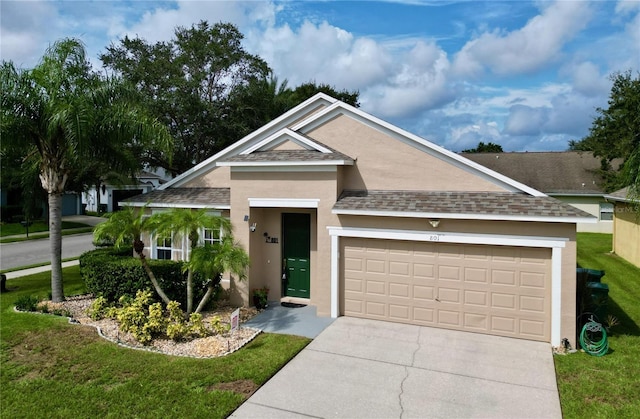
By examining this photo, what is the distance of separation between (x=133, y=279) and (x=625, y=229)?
2231cm

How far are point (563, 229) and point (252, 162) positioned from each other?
8233mm

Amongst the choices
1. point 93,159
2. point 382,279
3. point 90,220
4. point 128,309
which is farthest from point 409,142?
point 90,220

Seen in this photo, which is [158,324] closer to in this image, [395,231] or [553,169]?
[395,231]

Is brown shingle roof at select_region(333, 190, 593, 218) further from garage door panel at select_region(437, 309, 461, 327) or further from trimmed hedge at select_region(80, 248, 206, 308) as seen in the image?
trimmed hedge at select_region(80, 248, 206, 308)

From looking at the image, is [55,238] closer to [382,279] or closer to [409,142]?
[382,279]

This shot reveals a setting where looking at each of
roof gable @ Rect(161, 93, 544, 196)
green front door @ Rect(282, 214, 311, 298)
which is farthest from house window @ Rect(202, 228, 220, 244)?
roof gable @ Rect(161, 93, 544, 196)

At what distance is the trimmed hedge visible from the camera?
1163cm

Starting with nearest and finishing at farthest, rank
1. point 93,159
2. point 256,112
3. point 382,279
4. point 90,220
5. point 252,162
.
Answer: point 382,279 → point 252,162 → point 93,159 → point 256,112 → point 90,220

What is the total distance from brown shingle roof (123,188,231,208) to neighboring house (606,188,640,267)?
16702 millimetres

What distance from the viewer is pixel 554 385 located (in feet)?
25.0

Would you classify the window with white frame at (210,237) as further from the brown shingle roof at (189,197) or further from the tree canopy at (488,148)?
the tree canopy at (488,148)

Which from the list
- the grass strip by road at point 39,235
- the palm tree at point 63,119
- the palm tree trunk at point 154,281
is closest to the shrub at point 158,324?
the palm tree trunk at point 154,281

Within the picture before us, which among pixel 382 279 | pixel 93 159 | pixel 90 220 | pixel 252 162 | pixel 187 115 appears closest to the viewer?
pixel 382 279

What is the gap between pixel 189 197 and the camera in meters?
14.3
